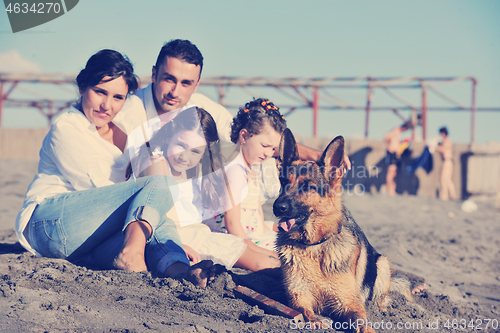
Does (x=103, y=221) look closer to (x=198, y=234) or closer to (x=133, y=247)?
(x=133, y=247)

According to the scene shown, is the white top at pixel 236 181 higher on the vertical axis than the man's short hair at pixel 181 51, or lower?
lower

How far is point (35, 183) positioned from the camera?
11.0ft

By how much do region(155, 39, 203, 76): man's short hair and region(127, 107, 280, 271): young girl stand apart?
53 centimetres

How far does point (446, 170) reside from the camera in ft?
44.2

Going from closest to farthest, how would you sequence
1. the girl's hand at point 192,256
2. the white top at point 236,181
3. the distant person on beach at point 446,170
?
the girl's hand at point 192,256, the white top at point 236,181, the distant person on beach at point 446,170

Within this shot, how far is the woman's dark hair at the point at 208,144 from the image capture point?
382cm

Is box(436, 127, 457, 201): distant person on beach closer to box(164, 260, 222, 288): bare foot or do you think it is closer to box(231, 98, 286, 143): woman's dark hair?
box(231, 98, 286, 143): woman's dark hair

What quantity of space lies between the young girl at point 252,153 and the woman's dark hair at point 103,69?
1.30 metres

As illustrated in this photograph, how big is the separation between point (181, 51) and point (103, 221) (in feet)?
6.26

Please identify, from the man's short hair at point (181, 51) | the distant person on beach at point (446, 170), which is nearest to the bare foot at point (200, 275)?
the man's short hair at point (181, 51)

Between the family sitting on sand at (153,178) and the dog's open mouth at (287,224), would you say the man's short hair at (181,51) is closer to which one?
the family sitting on sand at (153,178)

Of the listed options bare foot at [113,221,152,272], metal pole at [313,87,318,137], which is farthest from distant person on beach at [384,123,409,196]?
bare foot at [113,221,152,272]

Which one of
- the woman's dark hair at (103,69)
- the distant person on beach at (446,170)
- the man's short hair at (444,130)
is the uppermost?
the woman's dark hair at (103,69)

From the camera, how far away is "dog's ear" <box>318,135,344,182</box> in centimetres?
316
